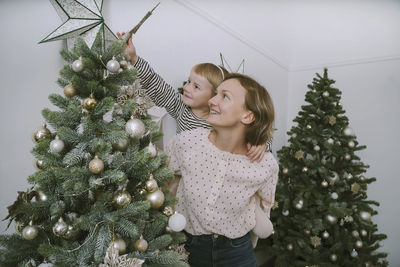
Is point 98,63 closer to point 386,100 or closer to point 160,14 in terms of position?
point 160,14

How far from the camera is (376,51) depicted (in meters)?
3.10

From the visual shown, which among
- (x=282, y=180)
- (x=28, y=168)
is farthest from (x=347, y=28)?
(x=28, y=168)

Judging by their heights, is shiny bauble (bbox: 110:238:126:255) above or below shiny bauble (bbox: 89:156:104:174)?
below

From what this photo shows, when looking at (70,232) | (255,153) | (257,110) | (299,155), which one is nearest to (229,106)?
(257,110)

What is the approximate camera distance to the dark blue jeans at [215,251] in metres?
1.16

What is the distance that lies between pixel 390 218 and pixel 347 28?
2.20 metres

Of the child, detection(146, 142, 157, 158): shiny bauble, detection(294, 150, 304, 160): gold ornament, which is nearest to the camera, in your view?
detection(146, 142, 157, 158): shiny bauble

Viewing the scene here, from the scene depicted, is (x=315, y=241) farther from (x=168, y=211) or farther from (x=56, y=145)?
(x=56, y=145)

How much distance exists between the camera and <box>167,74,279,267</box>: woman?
113cm

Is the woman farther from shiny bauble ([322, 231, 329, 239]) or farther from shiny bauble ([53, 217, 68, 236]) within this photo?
shiny bauble ([322, 231, 329, 239])

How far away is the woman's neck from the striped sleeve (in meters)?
0.43

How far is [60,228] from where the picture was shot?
730 millimetres

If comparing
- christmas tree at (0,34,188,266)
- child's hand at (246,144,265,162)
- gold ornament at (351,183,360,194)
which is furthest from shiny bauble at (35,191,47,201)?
gold ornament at (351,183,360,194)

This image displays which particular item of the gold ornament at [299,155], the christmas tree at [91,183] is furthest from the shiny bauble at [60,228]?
the gold ornament at [299,155]
